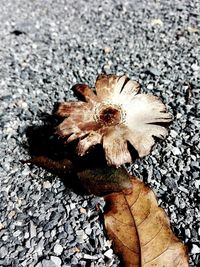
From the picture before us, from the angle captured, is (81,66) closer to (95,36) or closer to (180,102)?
(95,36)

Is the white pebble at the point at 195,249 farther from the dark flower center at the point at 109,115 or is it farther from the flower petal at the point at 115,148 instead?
the dark flower center at the point at 109,115

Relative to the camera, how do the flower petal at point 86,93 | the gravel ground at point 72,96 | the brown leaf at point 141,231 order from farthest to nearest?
the flower petal at point 86,93, the gravel ground at point 72,96, the brown leaf at point 141,231

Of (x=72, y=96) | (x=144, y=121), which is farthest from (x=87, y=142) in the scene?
(x=72, y=96)

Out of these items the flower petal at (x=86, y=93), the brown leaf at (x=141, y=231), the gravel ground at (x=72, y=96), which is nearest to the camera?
the brown leaf at (x=141, y=231)

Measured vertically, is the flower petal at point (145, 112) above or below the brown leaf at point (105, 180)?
above

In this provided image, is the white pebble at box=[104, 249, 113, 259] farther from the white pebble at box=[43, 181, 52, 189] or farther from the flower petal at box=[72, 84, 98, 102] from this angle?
the flower petal at box=[72, 84, 98, 102]

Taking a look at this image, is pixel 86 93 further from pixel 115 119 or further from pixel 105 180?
pixel 105 180

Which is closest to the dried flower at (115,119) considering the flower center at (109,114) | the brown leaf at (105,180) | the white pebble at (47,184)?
the flower center at (109,114)

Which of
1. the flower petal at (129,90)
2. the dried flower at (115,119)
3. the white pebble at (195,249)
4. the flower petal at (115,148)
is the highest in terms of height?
the flower petal at (129,90)
